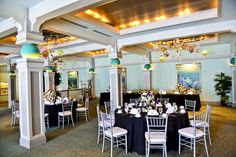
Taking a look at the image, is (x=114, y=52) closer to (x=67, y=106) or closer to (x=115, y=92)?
Result: (x=115, y=92)

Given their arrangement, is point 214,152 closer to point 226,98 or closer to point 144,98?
point 144,98

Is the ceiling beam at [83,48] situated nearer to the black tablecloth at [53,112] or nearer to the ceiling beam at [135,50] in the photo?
the ceiling beam at [135,50]

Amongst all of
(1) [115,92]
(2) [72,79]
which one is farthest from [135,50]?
(2) [72,79]

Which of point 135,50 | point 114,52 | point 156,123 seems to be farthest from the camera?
point 135,50

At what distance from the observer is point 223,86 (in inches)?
364

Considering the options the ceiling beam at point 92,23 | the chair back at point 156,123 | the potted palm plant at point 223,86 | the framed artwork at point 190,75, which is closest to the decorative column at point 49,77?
the ceiling beam at point 92,23

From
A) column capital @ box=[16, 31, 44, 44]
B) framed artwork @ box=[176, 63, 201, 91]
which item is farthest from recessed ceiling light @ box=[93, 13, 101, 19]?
framed artwork @ box=[176, 63, 201, 91]

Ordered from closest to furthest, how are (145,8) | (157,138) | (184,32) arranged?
(157,138) → (145,8) → (184,32)

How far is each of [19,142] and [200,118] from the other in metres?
5.05

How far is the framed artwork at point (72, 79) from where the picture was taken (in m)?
16.3

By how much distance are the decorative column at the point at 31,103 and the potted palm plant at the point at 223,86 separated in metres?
8.93

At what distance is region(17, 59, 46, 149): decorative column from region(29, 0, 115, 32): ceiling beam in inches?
38.2

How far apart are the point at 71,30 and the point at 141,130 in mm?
3593

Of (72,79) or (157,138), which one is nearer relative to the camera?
(157,138)
